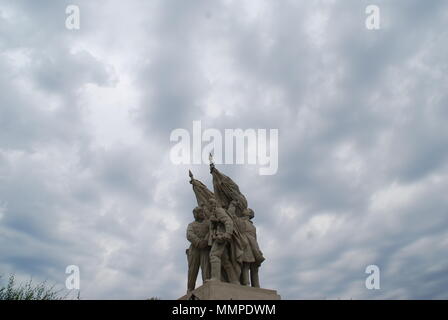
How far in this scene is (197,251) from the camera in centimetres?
1390

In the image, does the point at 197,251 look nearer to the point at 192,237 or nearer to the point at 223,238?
the point at 192,237

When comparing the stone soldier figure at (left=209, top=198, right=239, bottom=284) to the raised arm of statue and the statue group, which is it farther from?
the raised arm of statue

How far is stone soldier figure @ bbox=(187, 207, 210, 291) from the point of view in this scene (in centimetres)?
1372

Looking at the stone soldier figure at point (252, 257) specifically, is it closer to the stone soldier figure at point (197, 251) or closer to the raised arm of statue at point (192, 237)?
the stone soldier figure at point (197, 251)

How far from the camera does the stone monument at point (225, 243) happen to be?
1290cm

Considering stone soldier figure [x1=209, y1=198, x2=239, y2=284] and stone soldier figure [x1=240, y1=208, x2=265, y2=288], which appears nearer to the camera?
stone soldier figure [x1=209, y1=198, x2=239, y2=284]

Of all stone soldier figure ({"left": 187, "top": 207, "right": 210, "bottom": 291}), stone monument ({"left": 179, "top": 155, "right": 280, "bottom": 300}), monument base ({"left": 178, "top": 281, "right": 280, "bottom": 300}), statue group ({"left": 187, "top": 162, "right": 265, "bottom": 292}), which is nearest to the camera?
monument base ({"left": 178, "top": 281, "right": 280, "bottom": 300})

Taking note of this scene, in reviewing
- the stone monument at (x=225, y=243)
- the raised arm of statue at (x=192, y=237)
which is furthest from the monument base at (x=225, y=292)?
the raised arm of statue at (x=192, y=237)

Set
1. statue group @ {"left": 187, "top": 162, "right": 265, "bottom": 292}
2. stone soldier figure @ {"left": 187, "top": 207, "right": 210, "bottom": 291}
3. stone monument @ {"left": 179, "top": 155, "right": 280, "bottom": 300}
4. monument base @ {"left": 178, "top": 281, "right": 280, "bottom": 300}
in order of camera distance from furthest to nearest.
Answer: stone soldier figure @ {"left": 187, "top": 207, "right": 210, "bottom": 291} < statue group @ {"left": 187, "top": 162, "right": 265, "bottom": 292} < stone monument @ {"left": 179, "top": 155, "right": 280, "bottom": 300} < monument base @ {"left": 178, "top": 281, "right": 280, "bottom": 300}

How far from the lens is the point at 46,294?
1131 inches

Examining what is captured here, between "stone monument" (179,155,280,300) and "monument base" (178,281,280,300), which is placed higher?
"stone monument" (179,155,280,300)

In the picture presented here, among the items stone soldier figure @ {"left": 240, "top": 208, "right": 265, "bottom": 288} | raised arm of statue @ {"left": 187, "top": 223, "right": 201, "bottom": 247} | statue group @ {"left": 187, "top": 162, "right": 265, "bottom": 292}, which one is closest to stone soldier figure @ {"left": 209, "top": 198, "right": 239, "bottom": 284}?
statue group @ {"left": 187, "top": 162, "right": 265, "bottom": 292}
